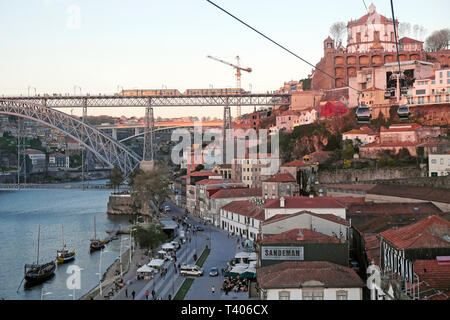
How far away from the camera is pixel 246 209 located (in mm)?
14852

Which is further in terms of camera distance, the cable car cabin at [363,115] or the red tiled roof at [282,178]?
the red tiled roof at [282,178]

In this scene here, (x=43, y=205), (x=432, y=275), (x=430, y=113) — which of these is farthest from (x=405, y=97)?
(x=43, y=205)

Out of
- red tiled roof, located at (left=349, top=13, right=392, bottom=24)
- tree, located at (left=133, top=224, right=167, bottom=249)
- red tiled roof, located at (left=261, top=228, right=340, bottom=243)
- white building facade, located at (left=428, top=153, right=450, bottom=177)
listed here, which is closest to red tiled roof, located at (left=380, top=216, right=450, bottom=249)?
red tiled roof, located at (left=261, top=228, right=340, bottom=243)

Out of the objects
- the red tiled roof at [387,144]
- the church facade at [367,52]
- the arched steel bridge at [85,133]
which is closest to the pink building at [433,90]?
the red tiled roof at [387,144]

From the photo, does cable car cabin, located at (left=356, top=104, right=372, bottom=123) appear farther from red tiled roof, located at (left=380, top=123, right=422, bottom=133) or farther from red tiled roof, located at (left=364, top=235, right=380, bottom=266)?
red tiled roof, located at (left=380, top=123, right=422, bottom=133)

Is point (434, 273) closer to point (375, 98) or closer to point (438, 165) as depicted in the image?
point (438, 165)

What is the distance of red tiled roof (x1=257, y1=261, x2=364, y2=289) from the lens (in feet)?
21.2

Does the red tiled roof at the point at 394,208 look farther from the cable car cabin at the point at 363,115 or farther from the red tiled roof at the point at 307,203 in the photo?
the cable car cabin at the point at 363,115

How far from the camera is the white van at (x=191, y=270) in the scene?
10.2m

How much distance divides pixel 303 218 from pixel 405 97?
1062 cm

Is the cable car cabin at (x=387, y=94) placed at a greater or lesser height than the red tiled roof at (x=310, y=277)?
greater

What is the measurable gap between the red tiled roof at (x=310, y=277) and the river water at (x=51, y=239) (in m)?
4.87
